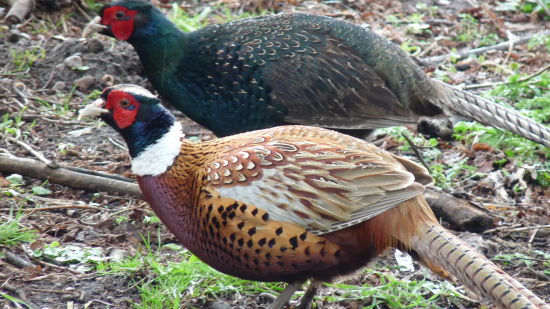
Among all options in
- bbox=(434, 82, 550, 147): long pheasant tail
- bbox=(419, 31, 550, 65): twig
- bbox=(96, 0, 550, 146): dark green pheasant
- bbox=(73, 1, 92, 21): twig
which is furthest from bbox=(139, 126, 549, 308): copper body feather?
bbox=(73, 1, 92, 21): twig

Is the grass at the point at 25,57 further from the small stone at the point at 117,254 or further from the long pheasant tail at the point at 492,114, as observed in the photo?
the long pheasant tail at the point at 492,114

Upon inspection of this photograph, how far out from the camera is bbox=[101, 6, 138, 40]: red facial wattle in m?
5.16

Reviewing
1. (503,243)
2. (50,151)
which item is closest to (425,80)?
(503,243)

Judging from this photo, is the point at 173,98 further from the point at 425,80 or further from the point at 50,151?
the point at 425,80

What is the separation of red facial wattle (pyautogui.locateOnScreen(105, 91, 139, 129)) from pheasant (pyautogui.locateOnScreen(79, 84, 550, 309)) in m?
0.04

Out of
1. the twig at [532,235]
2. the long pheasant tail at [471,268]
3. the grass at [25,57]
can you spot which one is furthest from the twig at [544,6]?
the long pheasant tail at [471,268]

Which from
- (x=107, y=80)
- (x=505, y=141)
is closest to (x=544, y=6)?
(x=505, y=141)

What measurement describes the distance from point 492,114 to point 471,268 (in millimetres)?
2007

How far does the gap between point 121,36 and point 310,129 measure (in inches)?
76.7

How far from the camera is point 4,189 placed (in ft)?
15.0

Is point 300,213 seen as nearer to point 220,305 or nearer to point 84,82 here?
point 220,305

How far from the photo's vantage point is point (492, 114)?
5.03 m

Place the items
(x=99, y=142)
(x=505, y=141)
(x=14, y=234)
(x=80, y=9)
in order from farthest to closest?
(x=80, y=9), (x=505, y=141), (x=99, y=142), (x=14, y=234)

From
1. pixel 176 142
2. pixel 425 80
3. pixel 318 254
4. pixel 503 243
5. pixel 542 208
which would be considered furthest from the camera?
pixel 425 80
